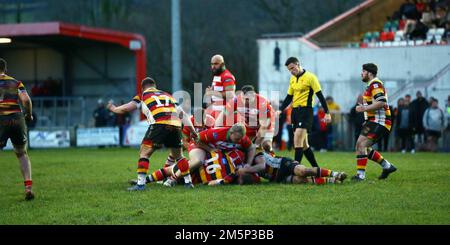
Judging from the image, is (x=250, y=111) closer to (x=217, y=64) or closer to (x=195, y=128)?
(x=195, y=128)

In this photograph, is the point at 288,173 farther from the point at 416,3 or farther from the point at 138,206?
the point at 416,3

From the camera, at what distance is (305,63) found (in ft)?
99.6

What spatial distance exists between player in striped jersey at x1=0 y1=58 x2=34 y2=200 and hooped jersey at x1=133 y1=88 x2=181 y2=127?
74.2 inches

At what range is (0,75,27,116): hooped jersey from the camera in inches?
488

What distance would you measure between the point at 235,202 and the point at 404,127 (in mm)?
14838

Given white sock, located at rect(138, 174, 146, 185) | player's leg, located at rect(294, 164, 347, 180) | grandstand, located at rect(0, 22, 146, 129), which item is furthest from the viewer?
grandstand, located at rect(0, 22, 146, 129)

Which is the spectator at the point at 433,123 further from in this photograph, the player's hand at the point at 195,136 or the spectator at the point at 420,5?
the player's hand at the point at 195,136

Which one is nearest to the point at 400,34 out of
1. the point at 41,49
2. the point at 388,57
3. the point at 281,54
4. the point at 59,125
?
the point at 388,57

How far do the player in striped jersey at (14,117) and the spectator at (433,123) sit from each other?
15.4 metres

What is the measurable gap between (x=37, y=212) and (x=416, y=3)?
23393 millimetres

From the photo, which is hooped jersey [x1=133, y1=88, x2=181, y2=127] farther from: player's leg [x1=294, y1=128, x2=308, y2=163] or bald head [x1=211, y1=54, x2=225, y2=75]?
player's leg [x1=294, y1=128, x2=308, y2=163]

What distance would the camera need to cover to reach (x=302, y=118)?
1519 cm

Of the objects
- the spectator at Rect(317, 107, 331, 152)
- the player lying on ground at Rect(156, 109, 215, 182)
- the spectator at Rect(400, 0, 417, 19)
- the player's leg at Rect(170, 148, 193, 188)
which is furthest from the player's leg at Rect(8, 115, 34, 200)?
the spectator at Rect(400, 0, 417, 19)

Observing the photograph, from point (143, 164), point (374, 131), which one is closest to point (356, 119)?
point (374, 131)
